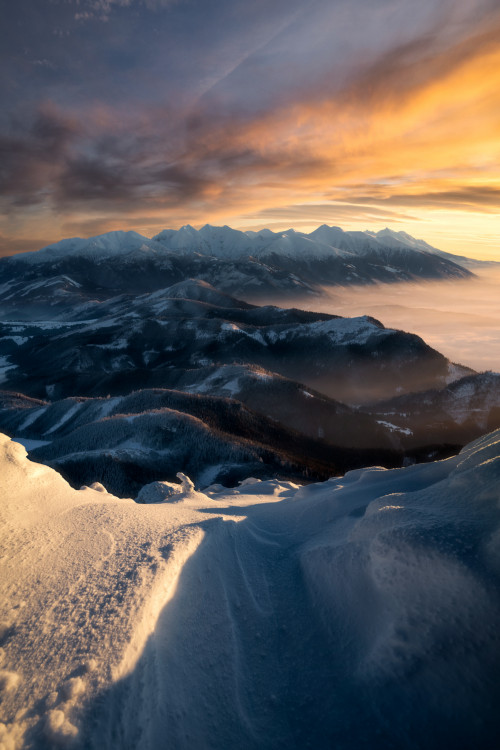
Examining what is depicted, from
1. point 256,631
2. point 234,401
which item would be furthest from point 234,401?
point 256,631

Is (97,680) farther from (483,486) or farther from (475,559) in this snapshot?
(483,486)

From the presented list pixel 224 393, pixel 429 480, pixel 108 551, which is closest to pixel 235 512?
pixel 108 551

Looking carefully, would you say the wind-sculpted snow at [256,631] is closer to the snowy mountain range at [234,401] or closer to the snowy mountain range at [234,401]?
the snowy mountain range at [234,401]

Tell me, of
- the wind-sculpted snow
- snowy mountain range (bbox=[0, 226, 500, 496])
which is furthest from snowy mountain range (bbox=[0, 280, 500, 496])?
the wind-sculpted snow

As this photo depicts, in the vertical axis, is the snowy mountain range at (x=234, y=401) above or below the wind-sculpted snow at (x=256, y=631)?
below

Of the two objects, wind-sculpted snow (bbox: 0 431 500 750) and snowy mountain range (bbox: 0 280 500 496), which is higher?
wind-sculpted snow (bbox: 0 431 500 750)

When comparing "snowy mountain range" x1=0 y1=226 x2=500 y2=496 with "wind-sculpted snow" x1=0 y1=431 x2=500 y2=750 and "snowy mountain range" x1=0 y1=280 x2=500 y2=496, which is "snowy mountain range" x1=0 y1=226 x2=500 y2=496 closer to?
"snowy mountain range" x1=0 y1=280 x2=500 y2=496

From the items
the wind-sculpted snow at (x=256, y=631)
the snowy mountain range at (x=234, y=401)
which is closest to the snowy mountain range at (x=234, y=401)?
the snowy mountain range at (x=234, y=401)

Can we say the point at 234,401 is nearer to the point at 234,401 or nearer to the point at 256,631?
the point at 234,401
